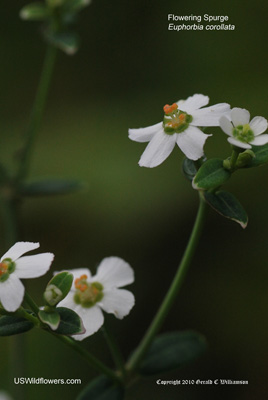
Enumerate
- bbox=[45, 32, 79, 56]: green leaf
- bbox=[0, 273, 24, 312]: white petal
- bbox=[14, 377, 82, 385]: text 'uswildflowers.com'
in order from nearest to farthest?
1. bbox=[0, 273, 24, 312]: white petal
2. bbox=[45, 32, 79, 56]: green leaf
3. bbox=[14, 377, 82, 385]: text 'uswildflowers.com'

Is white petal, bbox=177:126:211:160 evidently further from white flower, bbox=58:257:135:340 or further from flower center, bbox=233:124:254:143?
white flower, bbox=58:257:135:340

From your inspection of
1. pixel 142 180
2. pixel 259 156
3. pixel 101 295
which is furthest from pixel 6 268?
pixel 142 180

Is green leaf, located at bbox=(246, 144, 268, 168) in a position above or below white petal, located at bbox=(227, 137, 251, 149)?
below

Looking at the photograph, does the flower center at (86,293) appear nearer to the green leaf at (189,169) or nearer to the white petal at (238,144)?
the green leaf at (189,169)

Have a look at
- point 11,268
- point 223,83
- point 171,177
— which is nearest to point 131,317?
point 171,177

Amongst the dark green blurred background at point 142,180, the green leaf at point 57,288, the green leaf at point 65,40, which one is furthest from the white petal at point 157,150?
the dark green blurred background at point 142,180

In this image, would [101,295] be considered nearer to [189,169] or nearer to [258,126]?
[189,169]

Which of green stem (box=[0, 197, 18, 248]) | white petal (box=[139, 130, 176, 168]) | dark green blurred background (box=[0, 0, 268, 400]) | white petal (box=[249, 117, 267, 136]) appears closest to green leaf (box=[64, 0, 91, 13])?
dark green blurred background (box=[0, 0, 268, 400])

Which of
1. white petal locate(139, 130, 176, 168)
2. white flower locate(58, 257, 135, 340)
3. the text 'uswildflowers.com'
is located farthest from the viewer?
the text 'uswildflowers.com'
